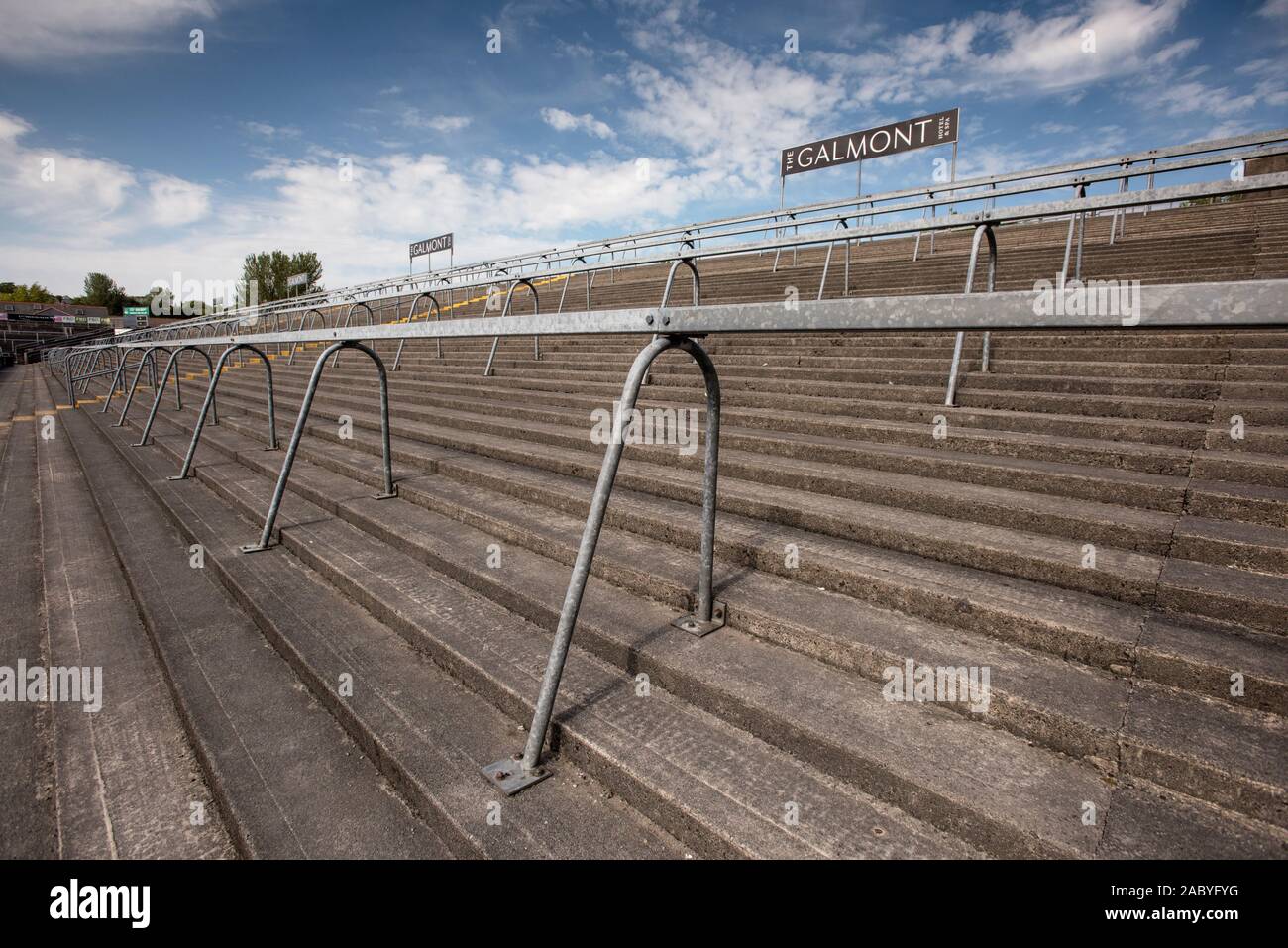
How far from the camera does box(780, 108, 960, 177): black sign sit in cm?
1475

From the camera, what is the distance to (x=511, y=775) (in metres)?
1.89

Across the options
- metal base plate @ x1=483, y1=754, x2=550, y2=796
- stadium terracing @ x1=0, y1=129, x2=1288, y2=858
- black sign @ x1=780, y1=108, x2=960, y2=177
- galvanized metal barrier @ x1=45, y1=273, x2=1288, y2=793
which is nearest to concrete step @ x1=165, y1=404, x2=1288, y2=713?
stadium terracing @ x1=0, y1=129, x2=1288, y2=858

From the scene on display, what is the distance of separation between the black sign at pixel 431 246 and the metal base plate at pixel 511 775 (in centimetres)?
3241

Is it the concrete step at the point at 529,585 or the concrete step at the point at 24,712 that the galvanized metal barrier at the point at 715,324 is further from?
the concrete step at the point at 24,712

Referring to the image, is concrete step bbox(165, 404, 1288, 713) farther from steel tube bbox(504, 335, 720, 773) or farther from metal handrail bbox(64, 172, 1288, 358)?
metal handrail bbox(64, 172, 1288, 358)

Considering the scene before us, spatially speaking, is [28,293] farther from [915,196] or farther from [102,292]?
[915,196]

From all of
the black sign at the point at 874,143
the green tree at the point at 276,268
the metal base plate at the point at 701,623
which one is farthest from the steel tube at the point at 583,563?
the green tree at the point at 276,268

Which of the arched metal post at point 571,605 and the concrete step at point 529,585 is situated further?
the concrete step at point 529,585

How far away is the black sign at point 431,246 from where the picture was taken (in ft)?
100

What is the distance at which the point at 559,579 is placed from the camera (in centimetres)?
295

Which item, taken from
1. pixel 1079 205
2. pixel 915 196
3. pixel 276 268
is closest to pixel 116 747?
pixel 1079 205

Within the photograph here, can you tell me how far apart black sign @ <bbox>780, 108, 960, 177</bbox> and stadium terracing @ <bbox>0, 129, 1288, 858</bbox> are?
471 inches
